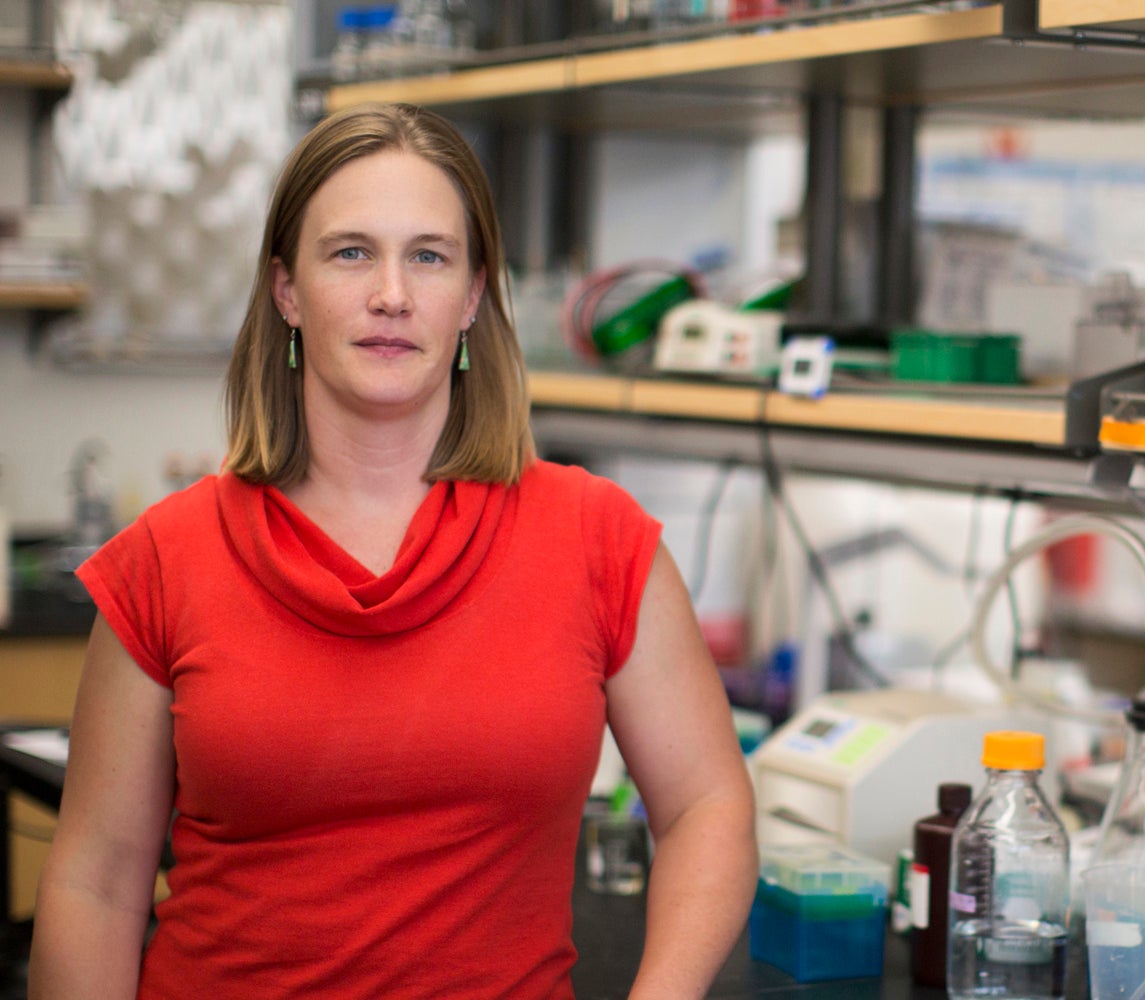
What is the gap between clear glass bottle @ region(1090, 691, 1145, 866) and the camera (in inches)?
59.1

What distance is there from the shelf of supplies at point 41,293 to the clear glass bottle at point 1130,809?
8.66ft

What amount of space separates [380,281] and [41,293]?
89.8 inches

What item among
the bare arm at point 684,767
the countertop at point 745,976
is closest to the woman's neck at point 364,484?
the bare arm at point 684,767

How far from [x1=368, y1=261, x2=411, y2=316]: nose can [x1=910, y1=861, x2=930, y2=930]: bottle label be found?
770 millimetres

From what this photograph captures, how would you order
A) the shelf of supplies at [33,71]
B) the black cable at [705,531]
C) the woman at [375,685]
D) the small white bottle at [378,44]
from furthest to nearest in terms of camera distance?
the shelf of supplies at [33,71] → the black cable at [705,531] → the small white bottle at [378,44] → the woman at [375,685]

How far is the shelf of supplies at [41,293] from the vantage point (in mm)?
3432

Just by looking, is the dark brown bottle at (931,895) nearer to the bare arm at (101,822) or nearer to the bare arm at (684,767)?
the bare arm at (684,767)

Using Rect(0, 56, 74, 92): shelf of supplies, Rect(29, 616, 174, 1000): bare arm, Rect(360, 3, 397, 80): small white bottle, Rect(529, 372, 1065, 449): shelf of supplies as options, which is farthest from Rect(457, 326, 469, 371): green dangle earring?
Rect(0, 56, 74, 92): shelf of supplies

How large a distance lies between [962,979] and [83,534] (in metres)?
2.69

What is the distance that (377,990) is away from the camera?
1368 mm

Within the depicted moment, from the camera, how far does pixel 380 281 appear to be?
141 cm

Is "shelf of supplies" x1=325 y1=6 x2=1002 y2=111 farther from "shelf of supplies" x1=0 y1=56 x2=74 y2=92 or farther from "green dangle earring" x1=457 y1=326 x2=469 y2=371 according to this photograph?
"shelf of supplies" x1=0 y1=56 x2=74 y2=92

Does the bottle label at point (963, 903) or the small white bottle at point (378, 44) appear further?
the small white bottle at point (378, 44)

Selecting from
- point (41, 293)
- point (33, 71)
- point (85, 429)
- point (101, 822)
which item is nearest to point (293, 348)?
point (101, 822)
